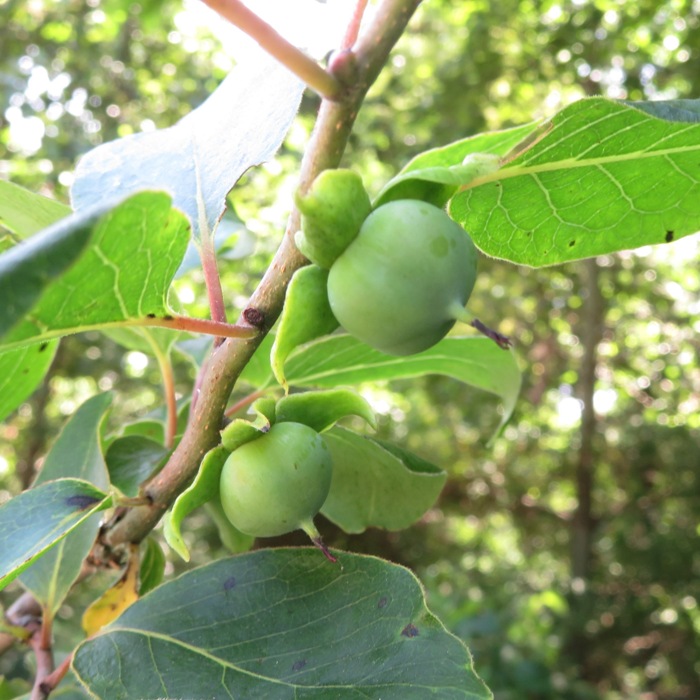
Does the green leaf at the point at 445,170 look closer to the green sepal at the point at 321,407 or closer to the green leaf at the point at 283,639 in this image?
the green sepal at the point at 321,407

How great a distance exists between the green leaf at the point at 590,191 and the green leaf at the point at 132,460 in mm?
519

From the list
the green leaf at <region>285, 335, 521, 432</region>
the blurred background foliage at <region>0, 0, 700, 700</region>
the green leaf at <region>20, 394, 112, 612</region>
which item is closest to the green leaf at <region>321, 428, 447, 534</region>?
the green leaf at <region>285, 335, 521, 432</region>

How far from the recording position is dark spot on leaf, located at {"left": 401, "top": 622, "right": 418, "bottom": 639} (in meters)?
0.80

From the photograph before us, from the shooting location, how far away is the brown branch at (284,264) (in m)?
0.70

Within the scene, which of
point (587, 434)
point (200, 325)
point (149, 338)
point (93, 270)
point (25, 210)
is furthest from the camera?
point (587, 434)

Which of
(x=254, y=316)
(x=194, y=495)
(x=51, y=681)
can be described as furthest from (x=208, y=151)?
(x=51, y=681)

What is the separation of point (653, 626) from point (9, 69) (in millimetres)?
5078

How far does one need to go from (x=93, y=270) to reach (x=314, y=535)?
34 cm

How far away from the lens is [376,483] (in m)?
1.06

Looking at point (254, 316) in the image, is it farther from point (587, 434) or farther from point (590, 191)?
point (587, 434)

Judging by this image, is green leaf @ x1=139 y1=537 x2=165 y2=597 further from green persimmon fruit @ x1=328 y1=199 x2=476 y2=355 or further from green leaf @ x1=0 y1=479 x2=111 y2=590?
green persimmon fruit @ x1=328 y1=199 x2=476 y2=355

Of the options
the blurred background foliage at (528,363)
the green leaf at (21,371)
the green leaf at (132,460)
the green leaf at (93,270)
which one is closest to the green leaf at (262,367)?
the green leaf at (132,460)

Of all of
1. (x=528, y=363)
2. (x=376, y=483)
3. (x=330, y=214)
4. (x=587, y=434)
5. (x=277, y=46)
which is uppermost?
(x=277, y=46)

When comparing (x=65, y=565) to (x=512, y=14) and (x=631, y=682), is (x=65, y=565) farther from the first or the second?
(x=631, y=682)
